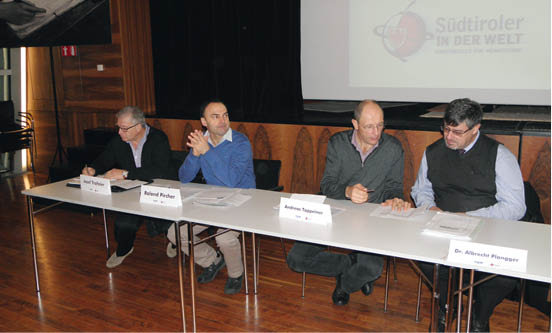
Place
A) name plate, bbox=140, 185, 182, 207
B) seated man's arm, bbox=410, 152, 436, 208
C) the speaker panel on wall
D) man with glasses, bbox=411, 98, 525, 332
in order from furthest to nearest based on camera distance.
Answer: the speaker panel on wall < seated man's arm, bbox=410, 152, 436, 208 < name plate, bbox=140, 185, 182, 207 < man with glasses, bbox=411, 98, 525, 332

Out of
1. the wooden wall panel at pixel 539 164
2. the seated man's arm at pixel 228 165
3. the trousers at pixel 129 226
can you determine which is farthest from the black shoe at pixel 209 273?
the wooden wall panel at pixel 539 164

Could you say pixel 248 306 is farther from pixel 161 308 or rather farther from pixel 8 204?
pixel 8 204

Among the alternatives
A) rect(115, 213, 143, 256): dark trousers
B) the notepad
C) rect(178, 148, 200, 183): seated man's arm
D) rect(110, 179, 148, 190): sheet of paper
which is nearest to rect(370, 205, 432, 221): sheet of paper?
rect(178, 148, 200, 183): seated man's arm

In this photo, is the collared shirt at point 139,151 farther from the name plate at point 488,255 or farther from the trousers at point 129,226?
the name plate at point 488,255

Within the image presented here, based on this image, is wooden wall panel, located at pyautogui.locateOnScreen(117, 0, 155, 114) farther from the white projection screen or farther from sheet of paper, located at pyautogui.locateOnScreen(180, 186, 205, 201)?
sheet of paper, located at pyautogui.locateOnScreen(180, 186, 205, 201)

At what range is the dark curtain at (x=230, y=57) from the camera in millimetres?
4969

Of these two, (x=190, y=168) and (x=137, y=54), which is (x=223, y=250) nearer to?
(x=190, y=168)

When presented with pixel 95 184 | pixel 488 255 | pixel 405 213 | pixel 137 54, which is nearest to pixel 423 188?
pixel 405 213

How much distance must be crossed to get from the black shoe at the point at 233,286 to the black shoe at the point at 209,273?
18 centimetres

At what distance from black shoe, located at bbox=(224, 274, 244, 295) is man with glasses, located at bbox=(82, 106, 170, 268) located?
80 cm

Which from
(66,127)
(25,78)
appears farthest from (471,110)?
(25,78)

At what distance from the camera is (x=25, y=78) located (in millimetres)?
6750

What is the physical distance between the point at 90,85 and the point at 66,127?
2.46ft

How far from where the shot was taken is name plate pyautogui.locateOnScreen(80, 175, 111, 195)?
2.96 meters
